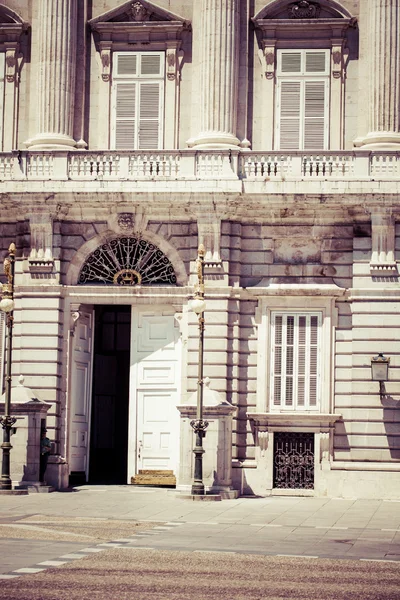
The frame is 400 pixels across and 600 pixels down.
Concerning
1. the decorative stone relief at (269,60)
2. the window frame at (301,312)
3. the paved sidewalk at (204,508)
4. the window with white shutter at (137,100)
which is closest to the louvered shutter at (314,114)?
the decorative stone relief at (269,60)

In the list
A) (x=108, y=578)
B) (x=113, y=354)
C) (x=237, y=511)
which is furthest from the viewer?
(x=113, y=354)

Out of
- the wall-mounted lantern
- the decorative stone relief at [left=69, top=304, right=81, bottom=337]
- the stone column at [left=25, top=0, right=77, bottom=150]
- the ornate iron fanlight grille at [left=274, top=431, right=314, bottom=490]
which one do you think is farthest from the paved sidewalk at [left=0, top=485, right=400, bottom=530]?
the stone column at [left=25, top=0, right=77, bottom=150]

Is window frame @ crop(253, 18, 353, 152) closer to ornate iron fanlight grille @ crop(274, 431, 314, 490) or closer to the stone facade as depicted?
the stone facade

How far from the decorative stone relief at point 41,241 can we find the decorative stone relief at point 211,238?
13.0ft

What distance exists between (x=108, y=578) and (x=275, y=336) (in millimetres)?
18160

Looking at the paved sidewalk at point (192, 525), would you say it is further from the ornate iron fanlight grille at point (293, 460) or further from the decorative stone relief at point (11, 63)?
the decorative stone relief at point (11, 63)

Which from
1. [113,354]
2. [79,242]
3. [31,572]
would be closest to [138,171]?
[79,242]

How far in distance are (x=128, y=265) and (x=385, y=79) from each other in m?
8.23

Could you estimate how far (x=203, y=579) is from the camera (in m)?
17.8

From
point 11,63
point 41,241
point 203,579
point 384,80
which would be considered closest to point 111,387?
point 41,241

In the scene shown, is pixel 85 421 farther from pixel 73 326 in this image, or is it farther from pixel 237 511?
pixel 237 511

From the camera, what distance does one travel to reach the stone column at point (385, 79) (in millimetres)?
35281

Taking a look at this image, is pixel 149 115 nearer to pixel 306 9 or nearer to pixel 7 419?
pixel 306 9

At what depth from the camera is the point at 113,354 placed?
42625 mm
